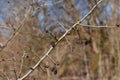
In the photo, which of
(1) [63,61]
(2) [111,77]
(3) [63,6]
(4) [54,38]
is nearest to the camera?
(4) [54,38]

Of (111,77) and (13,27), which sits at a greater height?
(13,27)

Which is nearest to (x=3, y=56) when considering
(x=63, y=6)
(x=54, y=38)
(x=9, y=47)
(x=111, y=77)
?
(x=9, y=47)

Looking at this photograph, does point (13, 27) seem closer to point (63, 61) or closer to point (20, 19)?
point (20, 19)

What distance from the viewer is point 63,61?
14766mm

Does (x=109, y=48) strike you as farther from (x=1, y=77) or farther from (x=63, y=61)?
(x=1, y=77)

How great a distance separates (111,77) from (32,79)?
10.4 metres

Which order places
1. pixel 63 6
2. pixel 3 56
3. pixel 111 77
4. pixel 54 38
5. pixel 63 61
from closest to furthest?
pixel 54 38
pixel 3 56
pixel 63 6
pixel 111 77
pixel 63 61

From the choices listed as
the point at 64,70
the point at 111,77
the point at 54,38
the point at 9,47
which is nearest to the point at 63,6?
the point at 9,47

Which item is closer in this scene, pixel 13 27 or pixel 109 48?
pixel 13 27

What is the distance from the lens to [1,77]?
3748mm

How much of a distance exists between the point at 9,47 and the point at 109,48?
33.6 feet

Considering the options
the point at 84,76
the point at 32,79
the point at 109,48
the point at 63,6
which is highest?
the point at 63,6

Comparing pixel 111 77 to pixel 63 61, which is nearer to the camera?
pixel 111 77

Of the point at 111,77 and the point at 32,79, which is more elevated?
the point at 32,79
